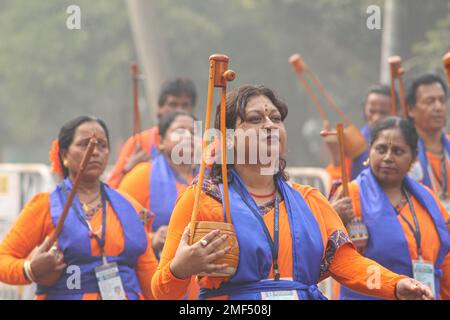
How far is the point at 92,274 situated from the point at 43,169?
421cm

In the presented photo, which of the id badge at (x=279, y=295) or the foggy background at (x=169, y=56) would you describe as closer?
the id badge at (x=279, y=295)

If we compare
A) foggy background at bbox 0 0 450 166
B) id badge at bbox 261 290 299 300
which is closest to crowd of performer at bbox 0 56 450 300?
id badge at bbox 261 290 299 300

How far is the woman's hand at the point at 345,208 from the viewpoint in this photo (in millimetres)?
4793

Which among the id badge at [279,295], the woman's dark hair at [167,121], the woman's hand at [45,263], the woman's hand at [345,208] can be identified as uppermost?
the woman's dark hair at [167,121]

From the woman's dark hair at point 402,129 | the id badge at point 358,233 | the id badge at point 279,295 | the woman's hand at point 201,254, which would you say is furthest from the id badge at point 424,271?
the woman's hand at point 201,254

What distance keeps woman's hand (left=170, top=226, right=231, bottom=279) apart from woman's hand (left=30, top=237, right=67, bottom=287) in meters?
1.43

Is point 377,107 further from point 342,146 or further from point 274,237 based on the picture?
point 274,237

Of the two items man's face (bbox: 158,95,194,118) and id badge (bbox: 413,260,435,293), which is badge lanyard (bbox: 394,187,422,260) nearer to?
id badge (bbox: 413,260,435,293)

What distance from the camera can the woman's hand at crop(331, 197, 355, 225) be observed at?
479 centimetres

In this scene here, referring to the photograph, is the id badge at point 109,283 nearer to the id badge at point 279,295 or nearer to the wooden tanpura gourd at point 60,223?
the wooden tanpura gourd at point 60,223

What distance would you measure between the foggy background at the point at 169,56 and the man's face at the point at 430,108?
14.6m

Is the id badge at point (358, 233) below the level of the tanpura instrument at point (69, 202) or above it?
below

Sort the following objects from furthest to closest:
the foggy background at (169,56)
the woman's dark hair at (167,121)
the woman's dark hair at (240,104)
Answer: the foggy background at (169,56), the woman's dark hair at (167,121), the woman's dark hair at (240,104)

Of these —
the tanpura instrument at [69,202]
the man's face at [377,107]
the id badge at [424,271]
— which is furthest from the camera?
the man's face at [377,107]
